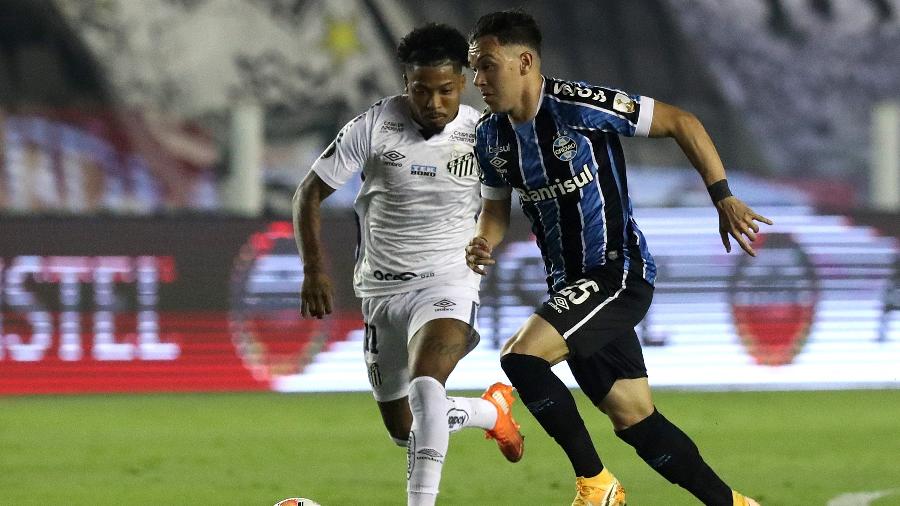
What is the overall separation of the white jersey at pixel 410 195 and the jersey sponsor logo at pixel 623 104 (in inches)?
44.8

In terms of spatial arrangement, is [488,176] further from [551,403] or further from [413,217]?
[551,403]

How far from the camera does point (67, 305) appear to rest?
35.1ft

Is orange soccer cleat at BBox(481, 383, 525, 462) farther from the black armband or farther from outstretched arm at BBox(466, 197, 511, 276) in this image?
the black armband

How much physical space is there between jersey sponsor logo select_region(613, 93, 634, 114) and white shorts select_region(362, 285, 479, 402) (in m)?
1.19

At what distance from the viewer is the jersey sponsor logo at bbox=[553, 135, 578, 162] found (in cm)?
497

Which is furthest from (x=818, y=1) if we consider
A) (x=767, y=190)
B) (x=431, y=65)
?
(x=431, y=65)

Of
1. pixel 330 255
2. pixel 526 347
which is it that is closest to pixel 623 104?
pixel 526 347

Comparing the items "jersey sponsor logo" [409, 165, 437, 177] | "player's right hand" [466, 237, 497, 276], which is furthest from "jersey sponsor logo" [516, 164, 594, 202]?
"jersey sponsor logo" [409, 165, 437, 177]

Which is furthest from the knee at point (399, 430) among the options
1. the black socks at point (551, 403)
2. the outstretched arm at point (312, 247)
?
the black socks at point (551, 403)

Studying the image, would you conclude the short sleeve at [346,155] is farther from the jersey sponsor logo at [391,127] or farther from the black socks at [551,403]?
the black socks at [551,403]

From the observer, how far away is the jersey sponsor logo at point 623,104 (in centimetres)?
486

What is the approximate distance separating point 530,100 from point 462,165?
0.96 metres

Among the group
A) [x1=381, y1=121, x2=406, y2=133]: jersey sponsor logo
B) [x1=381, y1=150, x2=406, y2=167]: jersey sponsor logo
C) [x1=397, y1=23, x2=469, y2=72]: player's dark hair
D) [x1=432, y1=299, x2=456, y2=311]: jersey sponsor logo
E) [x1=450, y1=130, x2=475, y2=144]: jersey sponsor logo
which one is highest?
[x1=397, y1=23, x2=469, y2=72]: player's dark hair

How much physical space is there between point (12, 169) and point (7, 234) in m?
5.50
